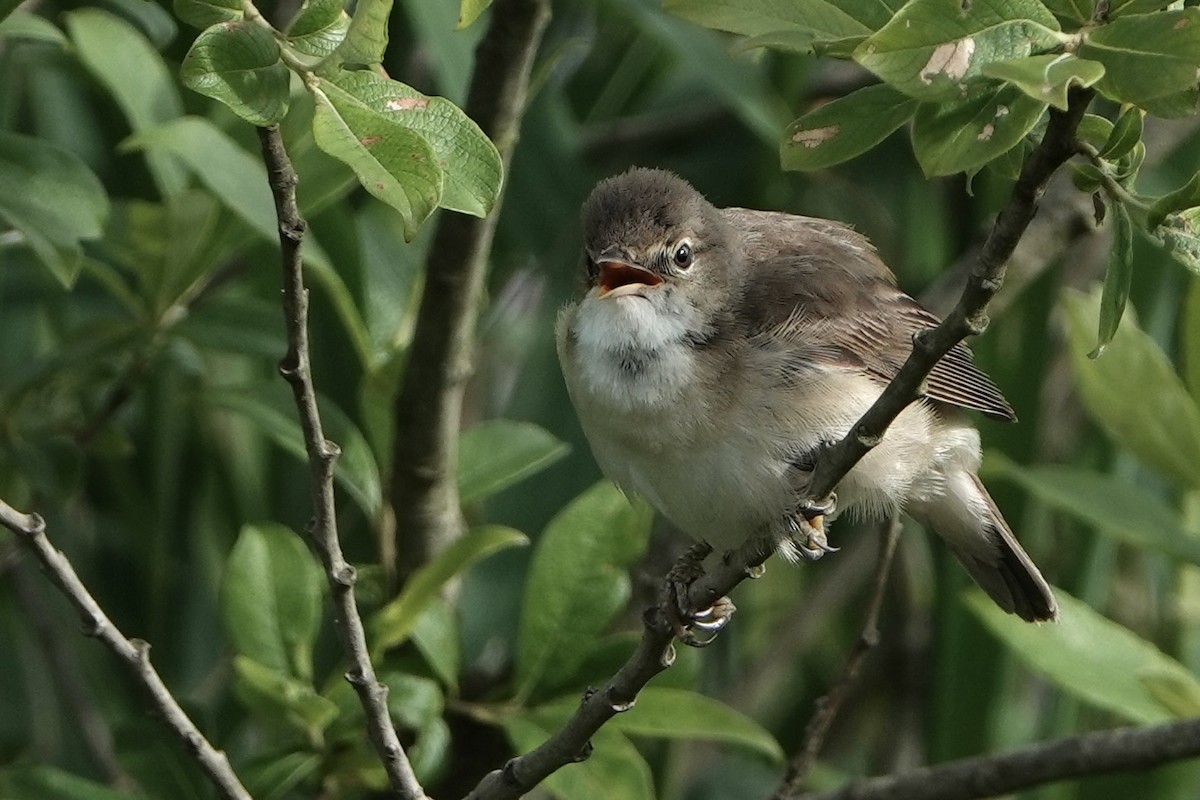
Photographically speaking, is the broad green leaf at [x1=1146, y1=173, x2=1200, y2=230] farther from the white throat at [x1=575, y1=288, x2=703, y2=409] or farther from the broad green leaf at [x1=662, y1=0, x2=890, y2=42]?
the white throat at [x1=575, y1=288, x2=703, y2=409]

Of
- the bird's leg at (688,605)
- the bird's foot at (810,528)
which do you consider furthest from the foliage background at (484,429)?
the bird's foot at (810,528)

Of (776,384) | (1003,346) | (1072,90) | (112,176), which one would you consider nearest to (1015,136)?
(1072,90)

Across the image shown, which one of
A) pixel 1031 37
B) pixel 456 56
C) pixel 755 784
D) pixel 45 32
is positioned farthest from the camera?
pixel 755 784

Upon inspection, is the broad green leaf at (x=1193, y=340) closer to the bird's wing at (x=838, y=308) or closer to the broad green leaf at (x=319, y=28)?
the bird's wing at (x=838, y=308)

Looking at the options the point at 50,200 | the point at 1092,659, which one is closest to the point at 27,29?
the point at 50,200

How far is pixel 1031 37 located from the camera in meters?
1.42

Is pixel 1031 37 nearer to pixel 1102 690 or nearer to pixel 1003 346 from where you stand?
pixel 1102 690

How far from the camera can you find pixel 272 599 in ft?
8.54

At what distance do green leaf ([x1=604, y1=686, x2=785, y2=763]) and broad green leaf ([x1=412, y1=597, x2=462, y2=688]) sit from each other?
0.31 meters

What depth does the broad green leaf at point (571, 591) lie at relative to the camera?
8.92ft

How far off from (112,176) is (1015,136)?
105 inches

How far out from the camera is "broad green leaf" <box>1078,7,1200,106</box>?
137 cm

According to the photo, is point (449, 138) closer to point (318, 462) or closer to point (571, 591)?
point (318, 462)

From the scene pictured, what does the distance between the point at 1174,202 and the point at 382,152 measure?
0.75 metres
